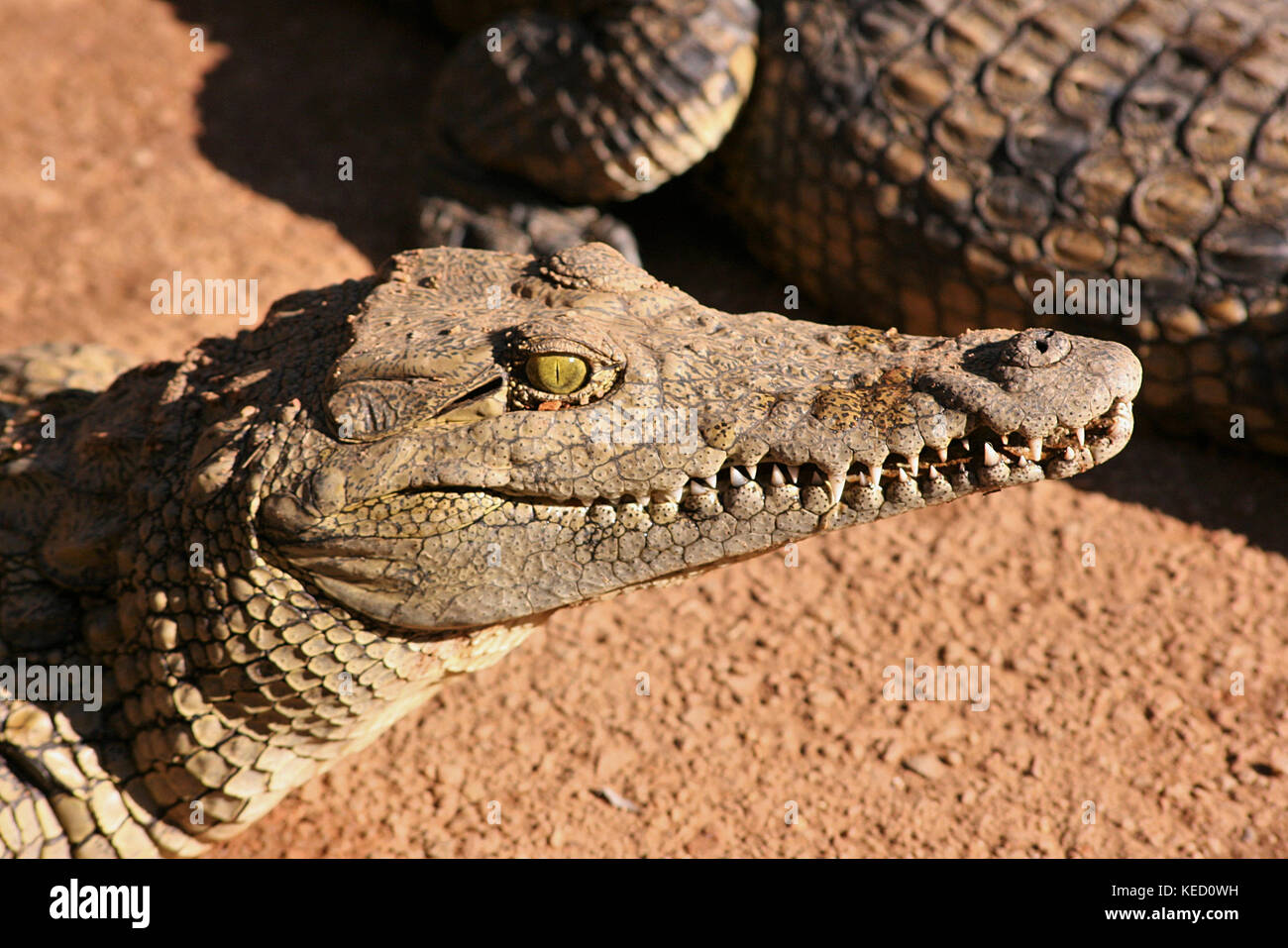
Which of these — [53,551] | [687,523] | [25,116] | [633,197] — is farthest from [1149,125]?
[25,116]

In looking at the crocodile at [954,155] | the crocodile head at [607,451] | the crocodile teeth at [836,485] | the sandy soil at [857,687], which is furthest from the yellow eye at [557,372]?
the crocodile at [954,155]

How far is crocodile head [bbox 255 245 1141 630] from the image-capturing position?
91.0 inches

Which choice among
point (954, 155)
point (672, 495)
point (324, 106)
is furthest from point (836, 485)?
point (324, 106)

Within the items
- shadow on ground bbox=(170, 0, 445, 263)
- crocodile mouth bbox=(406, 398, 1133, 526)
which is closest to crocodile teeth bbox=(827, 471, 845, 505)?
crocodile mouth bbox=(406, 398, 1133, 526)

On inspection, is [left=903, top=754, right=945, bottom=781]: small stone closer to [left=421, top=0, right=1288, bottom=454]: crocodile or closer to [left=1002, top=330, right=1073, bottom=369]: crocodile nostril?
[left=1002, top=330, right=1073, bottom=369]: crocodile nostril

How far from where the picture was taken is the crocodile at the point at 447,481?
2.33 metres

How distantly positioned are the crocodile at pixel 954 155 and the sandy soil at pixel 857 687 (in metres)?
0.46

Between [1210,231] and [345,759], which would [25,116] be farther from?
[1210,231]

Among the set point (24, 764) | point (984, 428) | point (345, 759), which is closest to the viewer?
point (984, 428)

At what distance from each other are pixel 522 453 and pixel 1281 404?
3179 mm

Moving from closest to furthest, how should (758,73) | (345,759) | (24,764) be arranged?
(24,764) < (345,759) < (758,73)

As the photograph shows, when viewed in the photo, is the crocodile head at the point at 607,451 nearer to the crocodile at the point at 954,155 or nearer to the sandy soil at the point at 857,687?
the sandy soil at the point at 857,687

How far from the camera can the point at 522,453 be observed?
7.73 ft

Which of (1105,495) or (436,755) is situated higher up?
(1105,495)
